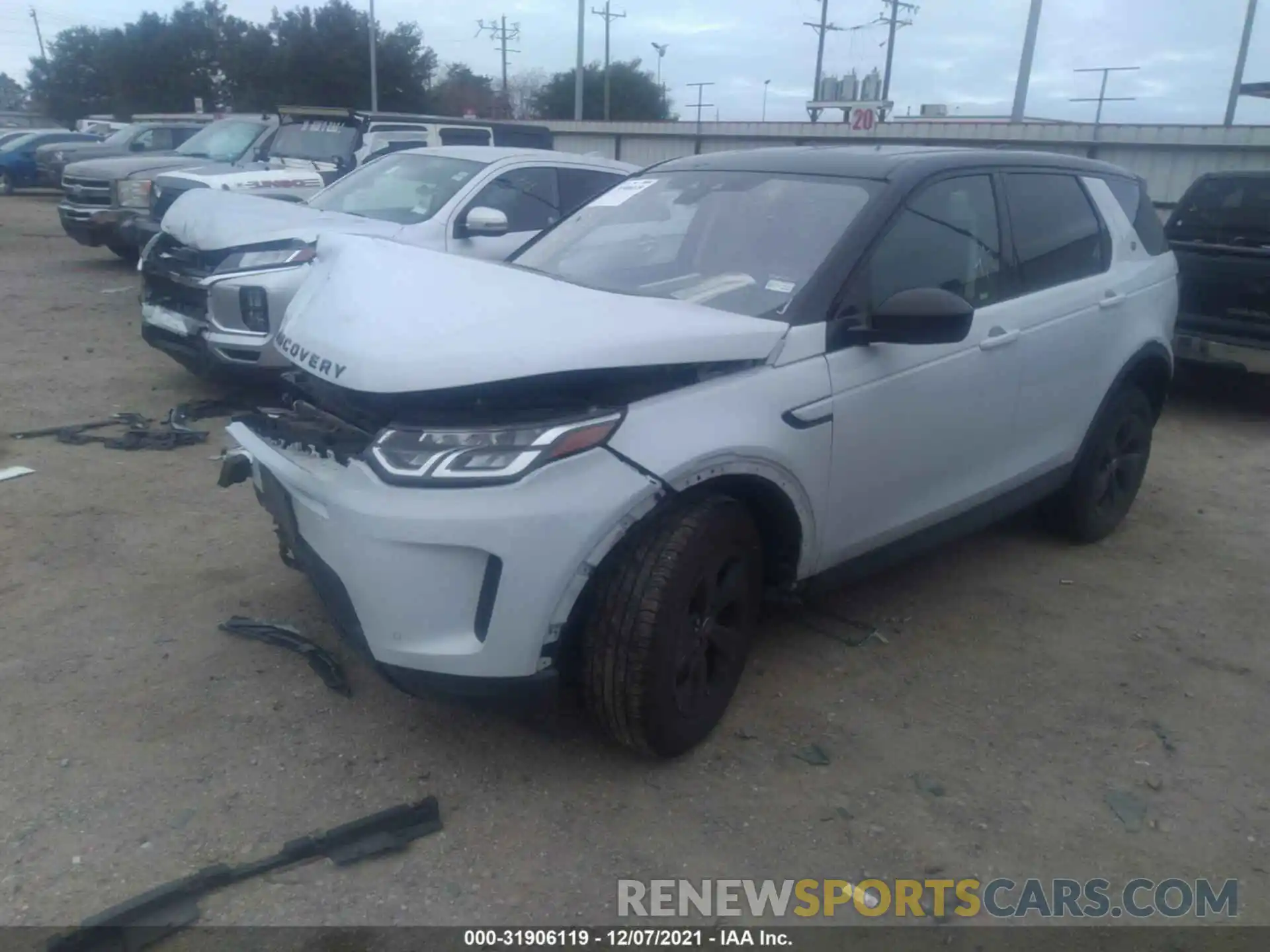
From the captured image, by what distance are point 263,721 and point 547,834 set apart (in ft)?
3.52

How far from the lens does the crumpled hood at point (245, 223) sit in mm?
6484

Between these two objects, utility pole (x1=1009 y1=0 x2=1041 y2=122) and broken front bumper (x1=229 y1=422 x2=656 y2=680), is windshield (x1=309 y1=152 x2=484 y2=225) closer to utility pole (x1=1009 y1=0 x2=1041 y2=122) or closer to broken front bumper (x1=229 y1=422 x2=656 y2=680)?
broken front bumper (x1=229 y1=422 x2=656 y2=680)

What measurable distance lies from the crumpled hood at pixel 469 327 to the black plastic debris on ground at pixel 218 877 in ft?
3.83

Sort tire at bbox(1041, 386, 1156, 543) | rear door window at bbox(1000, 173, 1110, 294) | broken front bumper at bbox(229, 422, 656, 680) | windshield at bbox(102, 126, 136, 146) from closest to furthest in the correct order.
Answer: broken front bumper at bbox(229, 422, 656, 680) → rear door window at bbox(1000, 173, 1110, 294) → tire at bbox(1041, 386, 1156, 543) → windshield at bbox(102, 126, 136, 146)

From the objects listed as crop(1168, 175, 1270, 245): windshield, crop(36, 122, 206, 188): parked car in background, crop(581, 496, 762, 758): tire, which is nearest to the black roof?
crop(581, 496, 762, 758): tire

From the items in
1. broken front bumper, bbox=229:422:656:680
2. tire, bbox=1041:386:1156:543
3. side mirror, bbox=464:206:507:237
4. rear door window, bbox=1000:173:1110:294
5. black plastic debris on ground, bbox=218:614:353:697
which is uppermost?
rear door window, bbox=1000:173:1110:294

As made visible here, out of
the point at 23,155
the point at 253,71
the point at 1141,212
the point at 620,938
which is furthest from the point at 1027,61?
the point at 253,71

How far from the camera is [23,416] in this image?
6.54 m

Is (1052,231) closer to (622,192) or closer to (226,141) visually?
(622,192)

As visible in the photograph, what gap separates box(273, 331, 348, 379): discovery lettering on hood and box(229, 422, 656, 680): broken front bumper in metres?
0.27

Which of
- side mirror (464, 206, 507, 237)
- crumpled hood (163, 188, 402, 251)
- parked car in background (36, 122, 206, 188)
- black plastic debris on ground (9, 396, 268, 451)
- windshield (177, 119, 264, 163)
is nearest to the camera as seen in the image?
side mirror (464, 206, 507, 237)

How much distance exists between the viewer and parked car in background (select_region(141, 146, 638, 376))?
6188mm

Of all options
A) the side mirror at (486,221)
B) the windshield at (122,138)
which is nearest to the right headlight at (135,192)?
the side mirror at (486,221)

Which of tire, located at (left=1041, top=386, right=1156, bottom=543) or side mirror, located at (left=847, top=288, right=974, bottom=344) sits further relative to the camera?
tire, located at (left=1041, top=386, right=1156, bottom=543)
